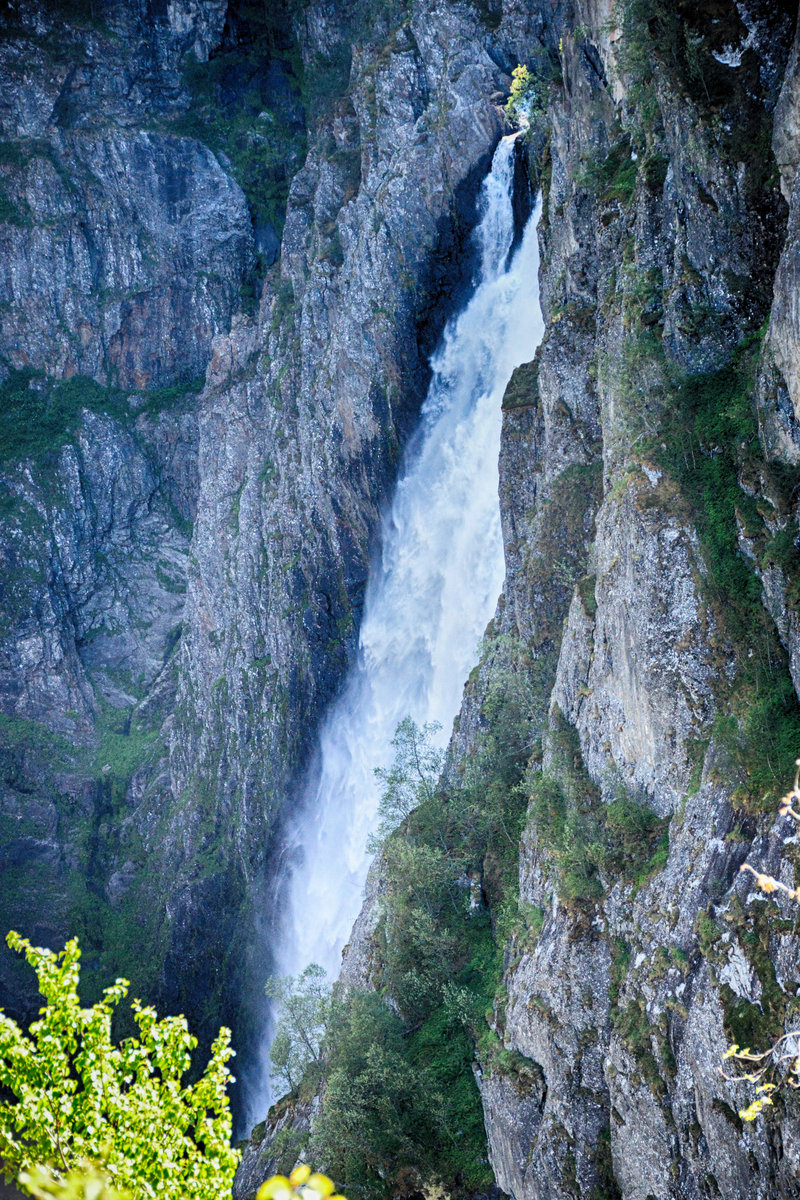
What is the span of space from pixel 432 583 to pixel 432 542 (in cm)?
253

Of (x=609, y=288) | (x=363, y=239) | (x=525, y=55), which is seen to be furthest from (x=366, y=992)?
(x=525, y=55)

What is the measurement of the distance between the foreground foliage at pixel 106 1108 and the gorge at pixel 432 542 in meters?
9.35

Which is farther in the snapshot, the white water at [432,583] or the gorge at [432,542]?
the white water at [432,583]

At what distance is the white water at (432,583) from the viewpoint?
4734 centimetres

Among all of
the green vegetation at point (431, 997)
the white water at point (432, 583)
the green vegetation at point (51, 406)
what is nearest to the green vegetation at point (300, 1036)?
the green vegetation at point (431, 997)

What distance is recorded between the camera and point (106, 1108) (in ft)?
35.4

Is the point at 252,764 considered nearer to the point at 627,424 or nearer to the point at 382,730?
the point at 382,730

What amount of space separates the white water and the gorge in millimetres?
380

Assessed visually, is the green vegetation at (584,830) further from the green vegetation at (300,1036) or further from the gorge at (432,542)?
the green vegetation at (300,1036)

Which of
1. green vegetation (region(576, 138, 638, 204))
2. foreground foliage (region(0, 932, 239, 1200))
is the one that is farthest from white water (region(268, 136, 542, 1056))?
foreground foliage (region(0, 932, 239, 1200))

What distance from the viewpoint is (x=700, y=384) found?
22.9 m

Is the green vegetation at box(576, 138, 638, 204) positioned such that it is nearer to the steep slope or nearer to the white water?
the steep slope

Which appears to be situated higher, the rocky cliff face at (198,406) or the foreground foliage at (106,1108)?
the rocky cliff face at (198,406)

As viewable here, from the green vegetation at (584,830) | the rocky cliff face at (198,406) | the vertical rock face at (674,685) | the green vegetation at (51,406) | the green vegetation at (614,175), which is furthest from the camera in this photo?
the green vegetation at (51,406)
